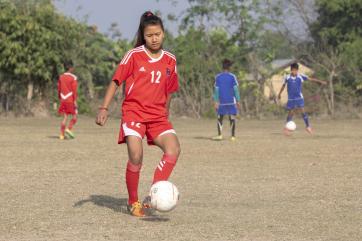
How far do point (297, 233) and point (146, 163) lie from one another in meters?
7.32

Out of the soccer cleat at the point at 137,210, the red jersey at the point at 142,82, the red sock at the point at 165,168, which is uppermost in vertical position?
the red jersey at the point at 142,82

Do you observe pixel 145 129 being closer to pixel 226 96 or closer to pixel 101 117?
pixel 101 117

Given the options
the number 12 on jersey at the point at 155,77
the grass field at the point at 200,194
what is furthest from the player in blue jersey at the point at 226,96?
the number 12 on jersey at the point at 155,77

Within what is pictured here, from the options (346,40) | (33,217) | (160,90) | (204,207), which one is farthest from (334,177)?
(346,40)

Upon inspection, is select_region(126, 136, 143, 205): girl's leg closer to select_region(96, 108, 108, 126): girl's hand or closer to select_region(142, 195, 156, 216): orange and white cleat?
select_region(142, 195, 156, 216): orange and white cleat

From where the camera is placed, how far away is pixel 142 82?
811cm

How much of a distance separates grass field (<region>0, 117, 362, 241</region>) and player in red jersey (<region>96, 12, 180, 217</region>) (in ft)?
1.49

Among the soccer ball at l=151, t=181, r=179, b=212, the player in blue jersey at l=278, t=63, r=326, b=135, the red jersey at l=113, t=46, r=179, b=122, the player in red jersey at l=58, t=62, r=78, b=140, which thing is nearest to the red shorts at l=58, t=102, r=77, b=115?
the player in red jersey at l=58, t=62, r=78, b=140

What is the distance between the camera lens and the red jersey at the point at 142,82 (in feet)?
26.6

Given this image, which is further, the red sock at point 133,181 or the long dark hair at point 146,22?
the red sock at point 133,181

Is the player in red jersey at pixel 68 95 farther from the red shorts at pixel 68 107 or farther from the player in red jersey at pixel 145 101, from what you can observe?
the player in red jersey at pixel 145 101

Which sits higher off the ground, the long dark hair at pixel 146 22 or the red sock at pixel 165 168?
the long dark hair at pixel 146 22

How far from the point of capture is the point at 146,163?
14.1 m

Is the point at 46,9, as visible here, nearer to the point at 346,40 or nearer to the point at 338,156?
the point at 346,40
